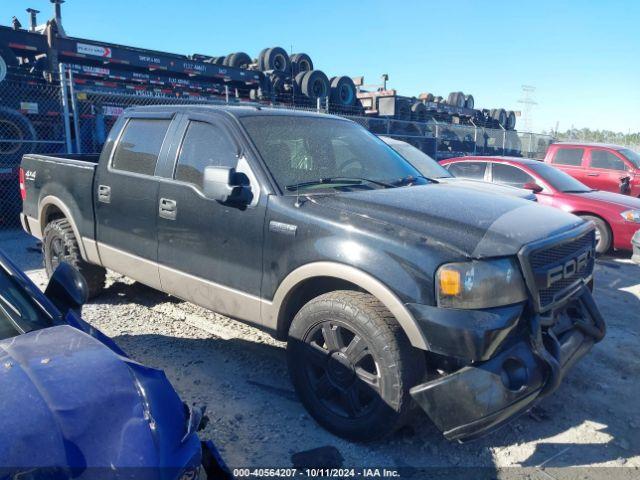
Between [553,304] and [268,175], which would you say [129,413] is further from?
[553,304]

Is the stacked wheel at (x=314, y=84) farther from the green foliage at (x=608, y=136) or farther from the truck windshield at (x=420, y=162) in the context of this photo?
the green foliage at (x=608, y=136)

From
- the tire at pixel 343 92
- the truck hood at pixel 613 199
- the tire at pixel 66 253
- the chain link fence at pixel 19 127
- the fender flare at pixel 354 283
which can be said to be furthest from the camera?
the tire at pixel 343 92

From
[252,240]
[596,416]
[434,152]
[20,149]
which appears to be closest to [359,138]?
[252,240]

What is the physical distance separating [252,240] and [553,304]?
1833 mm

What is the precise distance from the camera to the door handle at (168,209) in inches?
145

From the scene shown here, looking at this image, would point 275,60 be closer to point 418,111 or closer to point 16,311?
point 418,111

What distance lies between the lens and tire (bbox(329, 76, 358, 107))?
15516 millimetres

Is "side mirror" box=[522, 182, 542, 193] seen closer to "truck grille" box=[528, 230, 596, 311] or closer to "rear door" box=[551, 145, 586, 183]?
"rear door" box=[551, 145, 586, 183]

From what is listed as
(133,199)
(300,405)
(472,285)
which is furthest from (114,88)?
(472,285)

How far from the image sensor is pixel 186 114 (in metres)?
Result: 3.88

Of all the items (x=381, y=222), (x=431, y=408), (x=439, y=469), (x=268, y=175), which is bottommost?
(x=439, y=469)

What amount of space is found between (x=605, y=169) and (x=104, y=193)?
10246 millimetres

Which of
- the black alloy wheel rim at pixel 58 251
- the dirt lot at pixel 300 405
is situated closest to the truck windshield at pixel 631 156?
the dirt lot at pixel 300 405

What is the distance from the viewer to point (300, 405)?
131 inches
